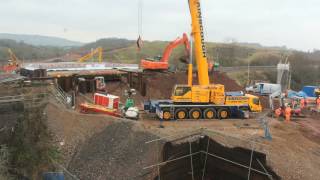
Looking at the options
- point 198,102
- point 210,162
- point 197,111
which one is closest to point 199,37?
point 198,102

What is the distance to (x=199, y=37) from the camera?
22812 mm

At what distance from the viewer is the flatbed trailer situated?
21.8 metres

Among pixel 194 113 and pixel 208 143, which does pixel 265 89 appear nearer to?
pixel 194 113

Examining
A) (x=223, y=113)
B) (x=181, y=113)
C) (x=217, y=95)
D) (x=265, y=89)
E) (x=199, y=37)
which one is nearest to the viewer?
(x=181, y=113)

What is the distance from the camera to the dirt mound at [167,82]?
30.5 metres

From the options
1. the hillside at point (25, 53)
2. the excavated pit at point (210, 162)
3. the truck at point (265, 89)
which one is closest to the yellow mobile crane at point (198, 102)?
the excavated pit at point (210, 162)

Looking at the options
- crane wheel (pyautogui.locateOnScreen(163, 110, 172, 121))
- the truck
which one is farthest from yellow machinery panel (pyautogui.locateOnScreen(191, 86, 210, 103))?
the truck

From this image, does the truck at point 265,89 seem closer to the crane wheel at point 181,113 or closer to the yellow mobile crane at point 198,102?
the yellow mobile crane at point 198,102

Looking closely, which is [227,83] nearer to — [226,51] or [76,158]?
[76,158]

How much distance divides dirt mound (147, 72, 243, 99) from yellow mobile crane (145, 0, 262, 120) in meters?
7.49

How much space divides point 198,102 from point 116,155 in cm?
717

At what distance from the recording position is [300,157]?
16156 mm

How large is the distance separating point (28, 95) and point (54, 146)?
15.7 feet

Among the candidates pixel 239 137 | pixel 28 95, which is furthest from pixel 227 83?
pixel 28 95
